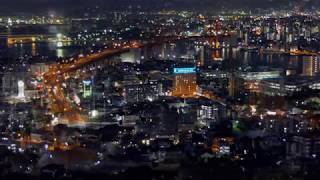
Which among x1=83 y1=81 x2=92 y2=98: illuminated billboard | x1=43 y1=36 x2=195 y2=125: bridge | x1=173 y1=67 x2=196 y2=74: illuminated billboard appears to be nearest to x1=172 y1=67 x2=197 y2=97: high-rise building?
x1=173 y1=67 x2=196 y2=74: illuminated billboard

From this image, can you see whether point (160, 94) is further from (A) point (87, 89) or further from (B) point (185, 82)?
(A) point (87, 89)

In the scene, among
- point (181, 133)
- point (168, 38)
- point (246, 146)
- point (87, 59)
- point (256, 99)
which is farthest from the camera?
point (168, 38)

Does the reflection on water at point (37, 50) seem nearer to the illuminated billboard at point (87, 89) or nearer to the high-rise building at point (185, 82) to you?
the high-rise building at point (185, 82)

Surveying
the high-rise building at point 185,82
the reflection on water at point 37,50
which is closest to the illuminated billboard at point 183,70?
the high-rise building at point 185,82

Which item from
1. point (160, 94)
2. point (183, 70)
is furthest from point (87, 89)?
point (183, 70)

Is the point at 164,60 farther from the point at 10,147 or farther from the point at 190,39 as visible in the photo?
the point at 10,147

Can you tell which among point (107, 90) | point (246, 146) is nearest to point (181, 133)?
point (246, 146)
